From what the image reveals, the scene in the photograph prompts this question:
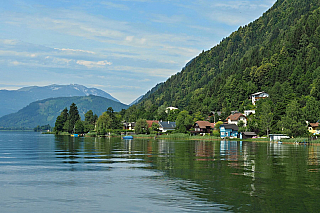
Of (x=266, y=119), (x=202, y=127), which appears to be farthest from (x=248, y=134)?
(x=202, y=127)

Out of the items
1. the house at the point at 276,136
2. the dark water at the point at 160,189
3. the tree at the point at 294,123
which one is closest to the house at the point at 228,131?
the house at the point at 276,136

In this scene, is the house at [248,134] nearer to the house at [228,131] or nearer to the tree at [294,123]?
the house at [228,131]

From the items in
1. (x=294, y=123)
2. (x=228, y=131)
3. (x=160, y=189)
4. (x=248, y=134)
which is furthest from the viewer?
(x=228, y=131)

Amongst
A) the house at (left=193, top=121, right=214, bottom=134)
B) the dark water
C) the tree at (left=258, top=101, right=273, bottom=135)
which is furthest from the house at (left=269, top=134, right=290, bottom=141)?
the dark water

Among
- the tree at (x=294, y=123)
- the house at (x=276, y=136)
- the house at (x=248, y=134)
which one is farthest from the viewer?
the house at (x=248, y=134)

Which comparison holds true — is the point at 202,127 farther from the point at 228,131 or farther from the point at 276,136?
the point at 276,136

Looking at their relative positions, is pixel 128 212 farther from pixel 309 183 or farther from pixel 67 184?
pixel 309 183

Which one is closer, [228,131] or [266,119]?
[266,119]

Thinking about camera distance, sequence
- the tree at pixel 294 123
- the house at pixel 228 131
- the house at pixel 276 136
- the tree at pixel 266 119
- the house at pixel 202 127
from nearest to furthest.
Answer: the tree at pixel 294 123, the house at pixel 276 136, the tree at pixel 266 119, the house at pixel 228 131, the house at pixel 202 127

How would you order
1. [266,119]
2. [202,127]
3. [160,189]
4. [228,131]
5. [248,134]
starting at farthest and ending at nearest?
[202,127], [228,131], [248,134], [266,119], [160,189]

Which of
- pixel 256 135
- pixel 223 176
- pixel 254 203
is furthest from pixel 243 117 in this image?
pixel 254 203

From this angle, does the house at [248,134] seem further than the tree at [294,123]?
Yes

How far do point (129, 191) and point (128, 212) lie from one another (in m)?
6.72

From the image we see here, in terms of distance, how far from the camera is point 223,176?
37.3m
